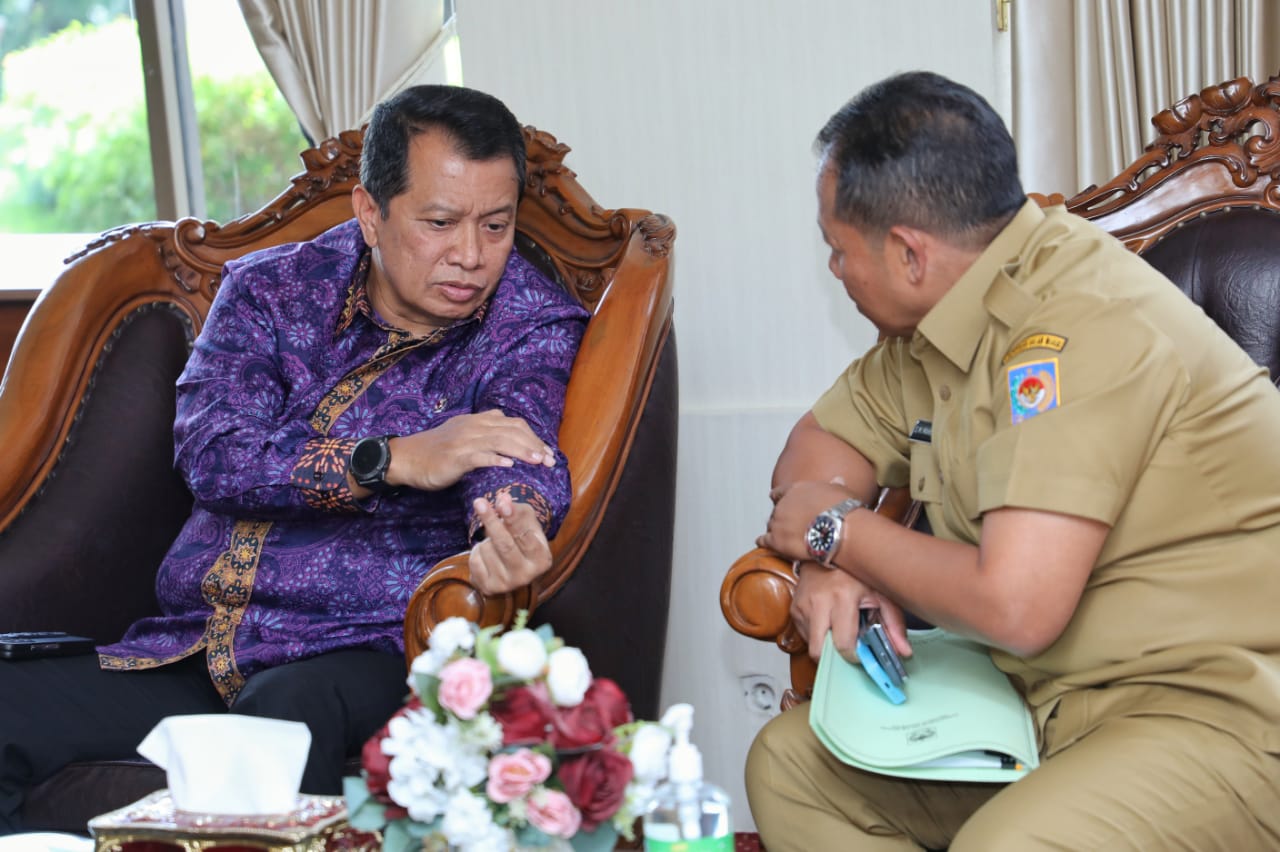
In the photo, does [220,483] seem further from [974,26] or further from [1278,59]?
[1278,59]

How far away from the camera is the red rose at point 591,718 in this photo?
1.06 m

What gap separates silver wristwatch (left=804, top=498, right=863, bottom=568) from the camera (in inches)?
65.5

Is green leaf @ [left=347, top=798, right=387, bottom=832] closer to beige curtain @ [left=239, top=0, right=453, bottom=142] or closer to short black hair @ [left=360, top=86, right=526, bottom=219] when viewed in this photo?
short black hair @ [left=360, top=86, right=526, bottom=219]

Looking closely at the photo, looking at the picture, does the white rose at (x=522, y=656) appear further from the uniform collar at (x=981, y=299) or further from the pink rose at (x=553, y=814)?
the uniform collar at (x=981, y=299)

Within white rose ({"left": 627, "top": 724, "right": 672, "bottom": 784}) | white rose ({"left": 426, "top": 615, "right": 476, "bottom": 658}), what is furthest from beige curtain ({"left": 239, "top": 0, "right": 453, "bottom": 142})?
white rose ({"left": 627, "top": 724, "right": 672, "bottom": 784})

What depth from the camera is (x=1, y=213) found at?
14.4 feet

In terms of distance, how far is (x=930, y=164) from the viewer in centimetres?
153

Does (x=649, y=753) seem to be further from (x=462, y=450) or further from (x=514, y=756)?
(x=462, y=450)

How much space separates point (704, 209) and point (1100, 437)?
1.64m

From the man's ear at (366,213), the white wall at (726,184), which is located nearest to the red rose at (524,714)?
the man's ear at (366,213)

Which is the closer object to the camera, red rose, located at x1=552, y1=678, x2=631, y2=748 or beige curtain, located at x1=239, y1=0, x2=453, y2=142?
red rose, located at x1=552, y1=678, x2=631, y2=748

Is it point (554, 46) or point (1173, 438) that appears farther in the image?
point (554, 46)

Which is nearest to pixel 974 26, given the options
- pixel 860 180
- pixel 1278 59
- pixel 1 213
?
pixel 1278 59

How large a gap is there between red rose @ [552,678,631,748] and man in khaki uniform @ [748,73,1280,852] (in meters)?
0.50
